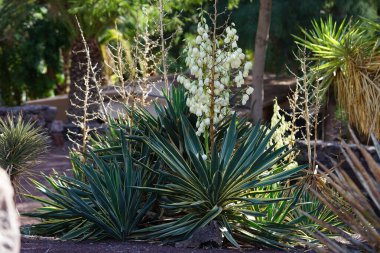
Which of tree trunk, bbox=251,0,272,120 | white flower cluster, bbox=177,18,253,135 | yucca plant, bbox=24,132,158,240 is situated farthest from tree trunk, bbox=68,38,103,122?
white flower cluster, bbox=177,18,253,135

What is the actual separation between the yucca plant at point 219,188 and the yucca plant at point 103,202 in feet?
0.70

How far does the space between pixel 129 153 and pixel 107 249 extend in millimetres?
1352

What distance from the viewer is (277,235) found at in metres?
6.45

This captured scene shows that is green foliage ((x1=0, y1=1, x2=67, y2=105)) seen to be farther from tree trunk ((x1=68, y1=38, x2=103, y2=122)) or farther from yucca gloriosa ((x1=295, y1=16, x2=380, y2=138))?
yucca gloriosa ((x1=295, y1=16, x2=380, y2=138))

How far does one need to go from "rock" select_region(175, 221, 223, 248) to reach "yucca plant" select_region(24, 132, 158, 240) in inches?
24.5

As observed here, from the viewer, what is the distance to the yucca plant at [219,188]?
6.38 metres

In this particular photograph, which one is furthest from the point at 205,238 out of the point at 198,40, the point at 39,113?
the point at 39,113

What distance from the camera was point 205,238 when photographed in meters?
6.29

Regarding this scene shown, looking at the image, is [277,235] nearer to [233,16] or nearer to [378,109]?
[378,109]

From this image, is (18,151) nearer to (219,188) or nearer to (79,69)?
(219,188)

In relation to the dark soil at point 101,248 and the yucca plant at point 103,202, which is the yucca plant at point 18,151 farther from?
the dark soil at point 101,248

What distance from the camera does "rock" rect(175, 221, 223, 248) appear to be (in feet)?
20.5

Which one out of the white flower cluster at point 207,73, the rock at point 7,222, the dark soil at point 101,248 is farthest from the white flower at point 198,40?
the rock at point 7,222

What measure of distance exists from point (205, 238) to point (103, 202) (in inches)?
39.3
